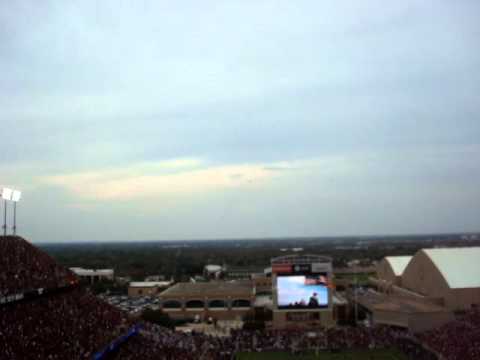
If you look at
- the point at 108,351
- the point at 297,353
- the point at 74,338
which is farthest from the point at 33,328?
the point at 297,353

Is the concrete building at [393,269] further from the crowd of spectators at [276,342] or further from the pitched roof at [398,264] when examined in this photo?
the crowd of spectators at [276,342]

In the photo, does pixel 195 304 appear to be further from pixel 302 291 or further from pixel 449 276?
pixel 449 276

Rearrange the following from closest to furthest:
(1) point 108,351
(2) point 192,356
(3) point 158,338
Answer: (1) point 108,351
(2) point 192,356
(3) point 158,338

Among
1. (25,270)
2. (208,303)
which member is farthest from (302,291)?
(25,270)

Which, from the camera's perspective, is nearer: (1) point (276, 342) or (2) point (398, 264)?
(1) point (276, 342)

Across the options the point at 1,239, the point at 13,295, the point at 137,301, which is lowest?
the point at 137,301

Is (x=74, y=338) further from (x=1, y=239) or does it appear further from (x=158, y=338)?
(x=158, y=338)

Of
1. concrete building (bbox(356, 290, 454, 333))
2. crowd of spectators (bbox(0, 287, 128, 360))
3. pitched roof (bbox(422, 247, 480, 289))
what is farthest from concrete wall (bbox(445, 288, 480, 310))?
crowd of spectators (bbox(0, 287, 128, 360))
